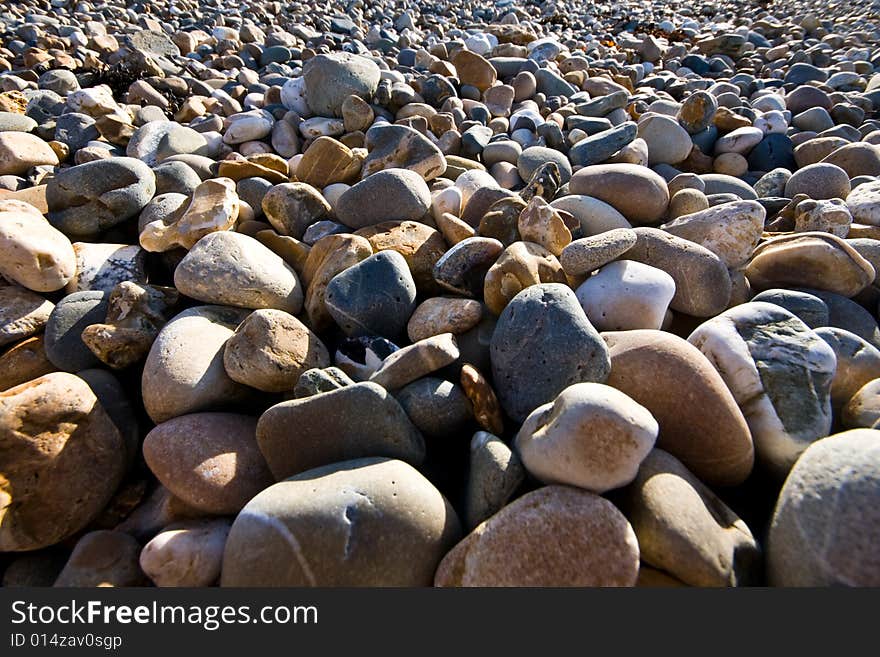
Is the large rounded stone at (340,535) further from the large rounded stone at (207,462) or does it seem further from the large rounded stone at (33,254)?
the large rounded stone at (33,254)

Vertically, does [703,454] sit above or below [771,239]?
below

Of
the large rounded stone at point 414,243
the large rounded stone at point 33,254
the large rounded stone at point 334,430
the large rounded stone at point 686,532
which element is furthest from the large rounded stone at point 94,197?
the large rounded stone at point 686,532

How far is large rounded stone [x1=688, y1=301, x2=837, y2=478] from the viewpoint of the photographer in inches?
60.4

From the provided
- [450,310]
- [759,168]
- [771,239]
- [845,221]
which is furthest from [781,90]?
[450,310]

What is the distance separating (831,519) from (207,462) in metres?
1.59

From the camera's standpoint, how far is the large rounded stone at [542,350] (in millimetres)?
1620

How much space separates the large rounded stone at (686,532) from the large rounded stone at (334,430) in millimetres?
635

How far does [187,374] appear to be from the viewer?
1801 millimetres

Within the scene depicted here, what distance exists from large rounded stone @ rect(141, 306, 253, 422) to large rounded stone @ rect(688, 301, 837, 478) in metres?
1.58

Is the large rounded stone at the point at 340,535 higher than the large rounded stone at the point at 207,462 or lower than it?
higher

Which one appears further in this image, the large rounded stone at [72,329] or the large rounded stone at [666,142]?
the large rounded stone at [666,142]

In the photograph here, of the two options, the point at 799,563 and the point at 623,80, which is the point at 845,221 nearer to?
the point at 799,563

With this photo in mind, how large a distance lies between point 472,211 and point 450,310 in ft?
2.90

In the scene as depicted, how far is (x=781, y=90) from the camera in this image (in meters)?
4.98
